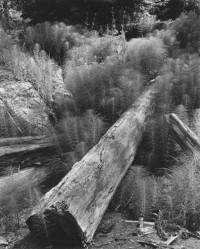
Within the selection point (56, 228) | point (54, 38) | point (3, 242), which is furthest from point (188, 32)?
point (3, 242)

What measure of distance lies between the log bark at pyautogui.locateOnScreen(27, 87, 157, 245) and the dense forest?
0.05ft

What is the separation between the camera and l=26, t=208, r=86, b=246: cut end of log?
12.1ft

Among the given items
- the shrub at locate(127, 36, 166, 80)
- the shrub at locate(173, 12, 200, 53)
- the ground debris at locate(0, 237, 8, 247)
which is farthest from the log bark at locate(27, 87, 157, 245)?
the shrub at locate(173, 12, 200, 53)

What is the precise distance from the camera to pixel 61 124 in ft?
18.4

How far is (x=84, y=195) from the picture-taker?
3.95 m

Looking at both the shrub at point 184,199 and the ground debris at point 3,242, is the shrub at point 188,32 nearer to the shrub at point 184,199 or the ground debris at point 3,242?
the shrub at point 184,199

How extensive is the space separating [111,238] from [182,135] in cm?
186

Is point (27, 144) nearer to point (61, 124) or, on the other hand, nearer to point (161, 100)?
point (61, 124)

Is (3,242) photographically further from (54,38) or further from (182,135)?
(54,38)

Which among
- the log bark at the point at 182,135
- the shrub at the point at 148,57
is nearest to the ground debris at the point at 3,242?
the log bark at the point at 182,135

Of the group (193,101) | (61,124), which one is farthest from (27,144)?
(193,101)

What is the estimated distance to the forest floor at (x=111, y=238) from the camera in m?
3.88

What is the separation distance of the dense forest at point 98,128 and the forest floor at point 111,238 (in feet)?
0.14

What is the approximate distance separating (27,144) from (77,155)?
0.78m
